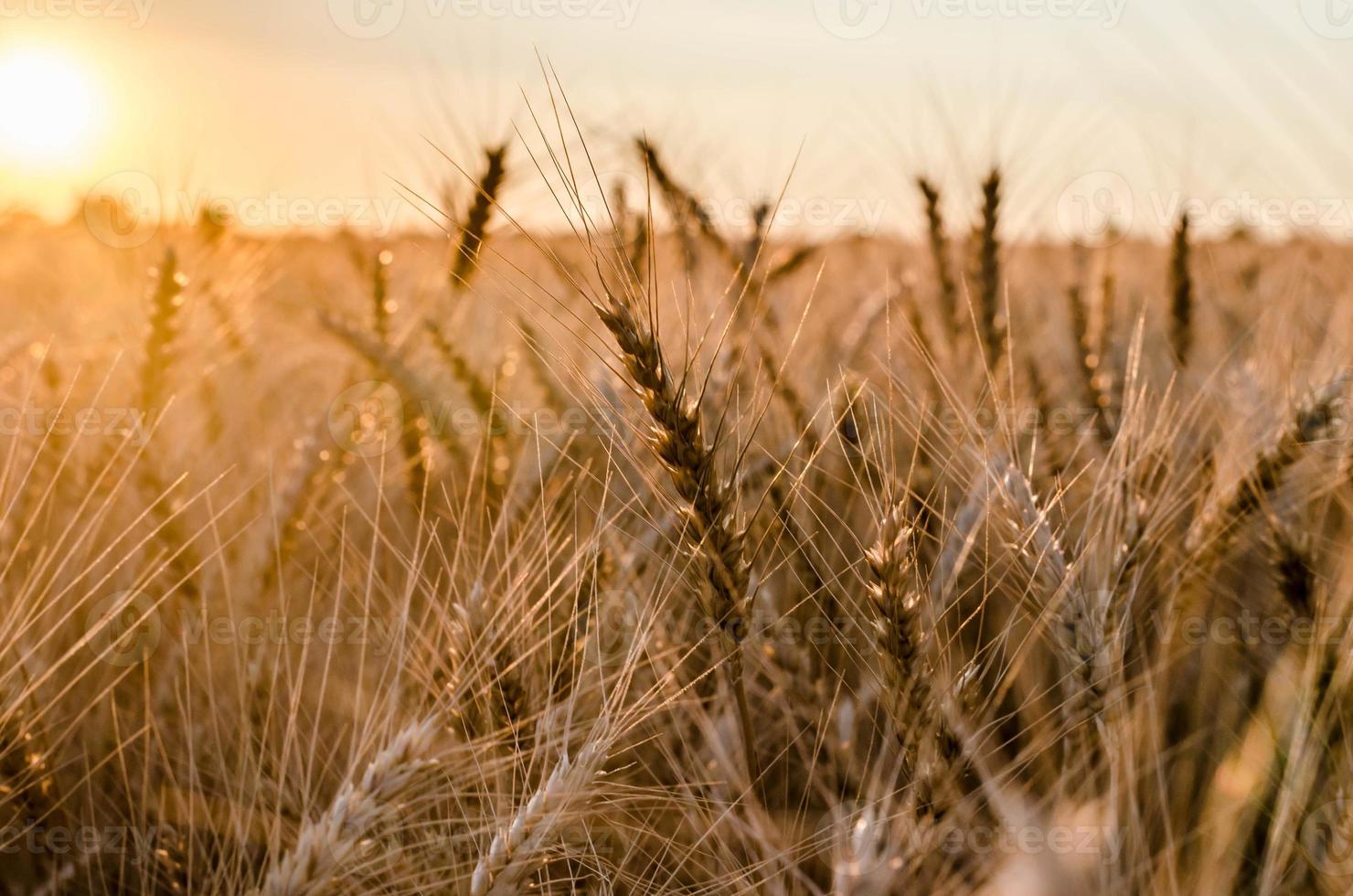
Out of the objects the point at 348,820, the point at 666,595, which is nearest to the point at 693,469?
the point at 666,595

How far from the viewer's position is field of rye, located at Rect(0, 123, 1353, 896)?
1.10 m

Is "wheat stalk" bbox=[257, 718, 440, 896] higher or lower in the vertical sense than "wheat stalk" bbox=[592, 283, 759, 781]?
→ lower

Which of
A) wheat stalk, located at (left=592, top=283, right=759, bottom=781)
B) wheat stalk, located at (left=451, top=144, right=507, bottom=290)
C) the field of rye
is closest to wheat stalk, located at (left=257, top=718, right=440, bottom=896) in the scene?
the field of rye

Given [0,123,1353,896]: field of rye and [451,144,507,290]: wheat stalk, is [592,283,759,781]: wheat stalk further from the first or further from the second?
[451,144,507,290]: wheat stalk

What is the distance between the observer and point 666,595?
1236mm

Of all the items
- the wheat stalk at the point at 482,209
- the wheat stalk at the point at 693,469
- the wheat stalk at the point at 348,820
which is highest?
the wheat stalk at the point at 482,209

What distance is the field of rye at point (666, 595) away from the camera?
110 centimetres

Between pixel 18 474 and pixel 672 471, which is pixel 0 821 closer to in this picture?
pixel 18 474

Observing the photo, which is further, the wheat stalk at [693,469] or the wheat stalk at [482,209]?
the wheat stalk at [482,209]

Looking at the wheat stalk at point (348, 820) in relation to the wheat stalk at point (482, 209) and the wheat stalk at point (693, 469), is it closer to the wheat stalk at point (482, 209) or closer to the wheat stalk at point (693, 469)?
the wheat stalk at point (693, 469)

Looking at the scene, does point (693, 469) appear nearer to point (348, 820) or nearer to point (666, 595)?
point (666, 595)

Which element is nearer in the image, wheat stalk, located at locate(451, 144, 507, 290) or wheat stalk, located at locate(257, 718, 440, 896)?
wheat stalk, located at locate(257, 718, 440, 896)

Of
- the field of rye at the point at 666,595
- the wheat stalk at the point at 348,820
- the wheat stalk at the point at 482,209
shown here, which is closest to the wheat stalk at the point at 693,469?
the field of rye at the point at 666,595

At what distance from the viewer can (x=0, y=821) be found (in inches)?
59.5
